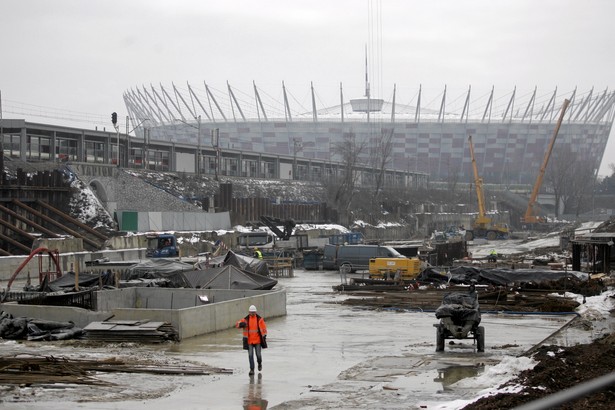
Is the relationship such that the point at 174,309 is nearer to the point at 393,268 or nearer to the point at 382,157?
the point at 393,268

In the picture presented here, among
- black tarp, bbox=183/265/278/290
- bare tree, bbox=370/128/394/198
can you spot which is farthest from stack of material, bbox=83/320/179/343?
bare tree, bbox=370/128/394/198

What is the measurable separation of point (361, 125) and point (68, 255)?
133 metres

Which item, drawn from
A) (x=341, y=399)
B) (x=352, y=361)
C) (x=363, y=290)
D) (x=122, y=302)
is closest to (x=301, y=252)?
(x=363, y=290)

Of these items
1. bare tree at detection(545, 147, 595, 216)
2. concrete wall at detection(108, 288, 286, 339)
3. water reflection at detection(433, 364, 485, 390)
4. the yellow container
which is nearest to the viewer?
water reflection at detection(433, 364, 485, 390)

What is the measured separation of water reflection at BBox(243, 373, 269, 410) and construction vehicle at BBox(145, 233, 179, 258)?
118ft

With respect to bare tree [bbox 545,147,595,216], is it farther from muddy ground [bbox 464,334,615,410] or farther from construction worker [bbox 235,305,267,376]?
construction worker [bbox 235,305,267,376]

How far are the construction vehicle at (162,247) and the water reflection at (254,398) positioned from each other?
118ft

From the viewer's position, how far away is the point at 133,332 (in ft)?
71.3

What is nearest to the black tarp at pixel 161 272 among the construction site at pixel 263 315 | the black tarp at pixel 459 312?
the construction site at pixel 263 315

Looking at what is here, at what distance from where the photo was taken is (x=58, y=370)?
52.9 feet

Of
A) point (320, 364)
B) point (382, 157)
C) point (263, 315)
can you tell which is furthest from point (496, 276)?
point (382, 157)

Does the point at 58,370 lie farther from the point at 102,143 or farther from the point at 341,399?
the point at 102,143

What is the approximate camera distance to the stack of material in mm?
21672

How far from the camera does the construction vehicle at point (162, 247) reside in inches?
2039
